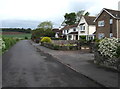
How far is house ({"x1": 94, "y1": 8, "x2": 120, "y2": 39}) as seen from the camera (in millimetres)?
26733

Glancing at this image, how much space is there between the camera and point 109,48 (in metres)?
9.00

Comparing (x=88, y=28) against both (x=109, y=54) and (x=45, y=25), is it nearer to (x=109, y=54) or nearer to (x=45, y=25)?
(x=109, y=54)

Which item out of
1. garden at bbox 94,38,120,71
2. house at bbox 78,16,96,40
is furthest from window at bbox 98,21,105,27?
garden at bbox 94,38,120,71

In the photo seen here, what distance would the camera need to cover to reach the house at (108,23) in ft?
87.7

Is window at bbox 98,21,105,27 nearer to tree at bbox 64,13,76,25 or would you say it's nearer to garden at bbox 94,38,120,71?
garden at bbox 94,38,120,71

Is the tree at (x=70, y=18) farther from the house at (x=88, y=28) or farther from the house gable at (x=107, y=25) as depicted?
the house gable at (x=107, y=25)

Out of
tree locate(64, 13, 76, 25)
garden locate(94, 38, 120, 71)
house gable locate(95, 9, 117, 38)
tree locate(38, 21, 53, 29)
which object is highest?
tree locate(64, 13, 76, 25)

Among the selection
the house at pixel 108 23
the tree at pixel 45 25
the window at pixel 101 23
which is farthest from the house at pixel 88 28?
the tree at pixel 45 25

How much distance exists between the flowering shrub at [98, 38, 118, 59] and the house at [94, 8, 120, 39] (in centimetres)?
1899

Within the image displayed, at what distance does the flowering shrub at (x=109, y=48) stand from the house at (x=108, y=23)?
62.3 feet

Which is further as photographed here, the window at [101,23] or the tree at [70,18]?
the tree at [70,18]

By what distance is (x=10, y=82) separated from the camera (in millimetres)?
6195

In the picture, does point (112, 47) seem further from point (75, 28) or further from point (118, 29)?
point (75, 28)

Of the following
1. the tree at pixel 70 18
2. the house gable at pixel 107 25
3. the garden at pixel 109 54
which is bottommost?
the garden at pixel 109 54
